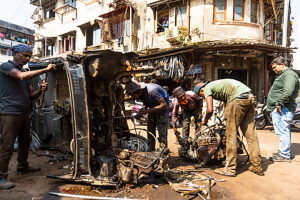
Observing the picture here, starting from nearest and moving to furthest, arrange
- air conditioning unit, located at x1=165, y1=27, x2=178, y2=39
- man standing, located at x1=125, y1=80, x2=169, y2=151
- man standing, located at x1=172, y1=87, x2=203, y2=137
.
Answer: man standing, located at x1=125, y1=80, x2=169, y2=151 → man standing, located at x1=172, y1=87, x2=203, y2=137 → air conditioning unit, located at x1=165, y1=27, x2=178, y2=39

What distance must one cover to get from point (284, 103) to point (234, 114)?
5.23ft

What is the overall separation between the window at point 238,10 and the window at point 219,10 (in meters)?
0.62

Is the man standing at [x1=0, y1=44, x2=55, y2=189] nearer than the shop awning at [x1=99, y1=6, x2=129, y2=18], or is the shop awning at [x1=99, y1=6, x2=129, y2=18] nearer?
the man standing at [x1=0, y1=44, x2=55, y2=189]

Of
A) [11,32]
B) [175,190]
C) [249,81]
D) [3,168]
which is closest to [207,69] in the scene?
[249,81]

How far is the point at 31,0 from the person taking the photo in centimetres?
2106

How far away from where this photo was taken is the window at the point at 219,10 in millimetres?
11375

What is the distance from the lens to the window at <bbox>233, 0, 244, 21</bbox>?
1131 centimetres

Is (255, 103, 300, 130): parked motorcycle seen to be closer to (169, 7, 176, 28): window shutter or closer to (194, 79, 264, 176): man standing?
(194, 79, 264, 176): man standing

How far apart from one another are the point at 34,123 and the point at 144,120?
5074 mm

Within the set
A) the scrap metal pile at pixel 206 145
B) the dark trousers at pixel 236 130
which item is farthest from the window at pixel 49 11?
the dark trousers at pixel 236 130

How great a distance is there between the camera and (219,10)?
11.4 meters

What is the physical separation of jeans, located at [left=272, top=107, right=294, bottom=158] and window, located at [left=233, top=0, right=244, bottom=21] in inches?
341

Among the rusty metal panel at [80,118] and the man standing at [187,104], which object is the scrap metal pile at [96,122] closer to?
the rusty metal panel at [80,118]

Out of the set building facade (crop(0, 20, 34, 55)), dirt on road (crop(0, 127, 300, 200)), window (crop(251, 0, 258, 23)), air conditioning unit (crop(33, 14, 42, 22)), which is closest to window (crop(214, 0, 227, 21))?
window (crop(251, 0, 258, 23))
